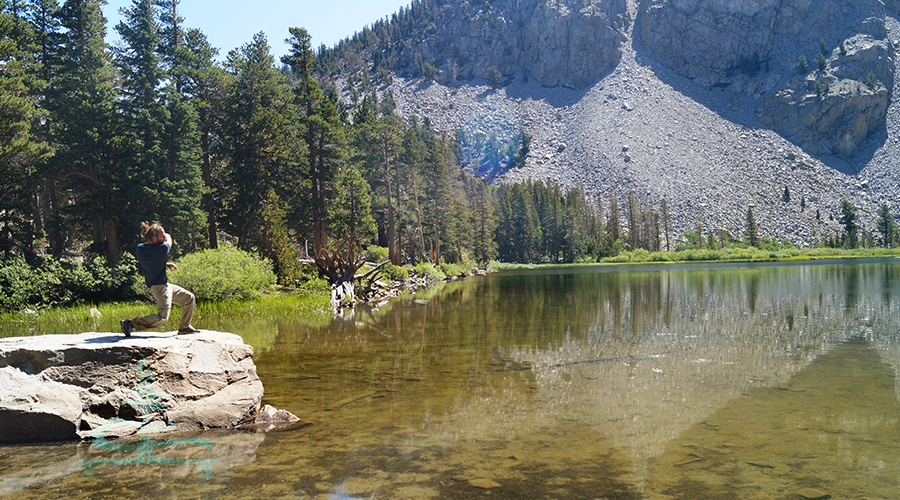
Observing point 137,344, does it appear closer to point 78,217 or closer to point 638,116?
point 78,217

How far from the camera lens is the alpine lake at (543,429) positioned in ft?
15.9

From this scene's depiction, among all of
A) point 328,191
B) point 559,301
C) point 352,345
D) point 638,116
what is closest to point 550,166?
point 638,116

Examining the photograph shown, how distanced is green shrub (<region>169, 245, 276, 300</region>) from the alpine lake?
9.46 metres

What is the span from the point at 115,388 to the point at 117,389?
0.10 ft

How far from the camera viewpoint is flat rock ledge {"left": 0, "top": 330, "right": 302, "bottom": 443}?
21.1ft

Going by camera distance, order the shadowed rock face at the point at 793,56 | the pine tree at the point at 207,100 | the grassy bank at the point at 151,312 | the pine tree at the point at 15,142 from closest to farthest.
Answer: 1. the grassy bank at the point at 151,312
2. the pine tree at the point at 15,142
3. the pine tree at the point at 207,100
4. the shadowed rock face at the point at 793,56

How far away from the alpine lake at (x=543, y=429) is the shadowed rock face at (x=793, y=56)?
161814 mm

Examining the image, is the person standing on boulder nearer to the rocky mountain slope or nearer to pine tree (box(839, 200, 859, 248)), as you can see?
the rocky mountain slope

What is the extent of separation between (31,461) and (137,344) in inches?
75.4

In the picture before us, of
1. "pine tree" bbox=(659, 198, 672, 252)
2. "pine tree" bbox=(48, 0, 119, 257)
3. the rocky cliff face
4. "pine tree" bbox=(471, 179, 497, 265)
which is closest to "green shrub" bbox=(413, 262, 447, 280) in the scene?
"pine tree" bbox=(48, 0, 119, 257)

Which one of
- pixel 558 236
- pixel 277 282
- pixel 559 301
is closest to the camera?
pixel 559 301

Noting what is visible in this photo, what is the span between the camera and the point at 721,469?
Result: 5141mm

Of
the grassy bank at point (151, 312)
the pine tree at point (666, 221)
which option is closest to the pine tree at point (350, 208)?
the grassy bank at point (151, 312)

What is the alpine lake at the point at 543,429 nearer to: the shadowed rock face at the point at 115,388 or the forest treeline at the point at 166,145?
the shadowed rock face at the point at 115,388
